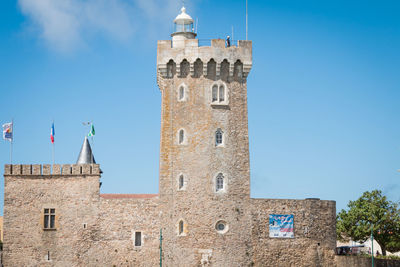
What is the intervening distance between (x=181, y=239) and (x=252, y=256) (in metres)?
4.84

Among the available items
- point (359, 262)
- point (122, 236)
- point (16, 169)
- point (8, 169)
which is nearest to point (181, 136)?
point (122, 236)

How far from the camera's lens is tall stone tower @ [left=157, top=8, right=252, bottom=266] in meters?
45.7

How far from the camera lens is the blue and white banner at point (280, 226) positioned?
4659 centimetres

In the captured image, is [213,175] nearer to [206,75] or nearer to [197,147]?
[197,147]

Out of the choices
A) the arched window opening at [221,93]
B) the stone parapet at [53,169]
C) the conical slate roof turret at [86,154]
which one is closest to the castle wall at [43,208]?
the stone parapet at [53,169]

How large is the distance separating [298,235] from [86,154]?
55.7 ft

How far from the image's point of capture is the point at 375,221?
5788cm

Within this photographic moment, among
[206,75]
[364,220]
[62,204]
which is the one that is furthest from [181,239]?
[364,220]

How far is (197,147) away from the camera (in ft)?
152

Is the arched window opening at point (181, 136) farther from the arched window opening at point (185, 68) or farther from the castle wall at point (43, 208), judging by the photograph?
the castle wall at point (43, 208)

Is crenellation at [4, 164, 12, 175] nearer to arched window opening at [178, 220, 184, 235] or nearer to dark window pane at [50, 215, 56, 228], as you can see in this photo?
dark window pane at [50, 215, 56, 228]

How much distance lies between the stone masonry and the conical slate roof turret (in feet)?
17.5

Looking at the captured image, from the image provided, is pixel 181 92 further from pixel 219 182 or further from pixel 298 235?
pixel 298 235

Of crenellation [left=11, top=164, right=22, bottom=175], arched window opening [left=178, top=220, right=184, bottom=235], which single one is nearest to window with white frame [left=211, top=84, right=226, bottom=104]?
arched window opening [left=178, top=220, right=184, bottom=235]
